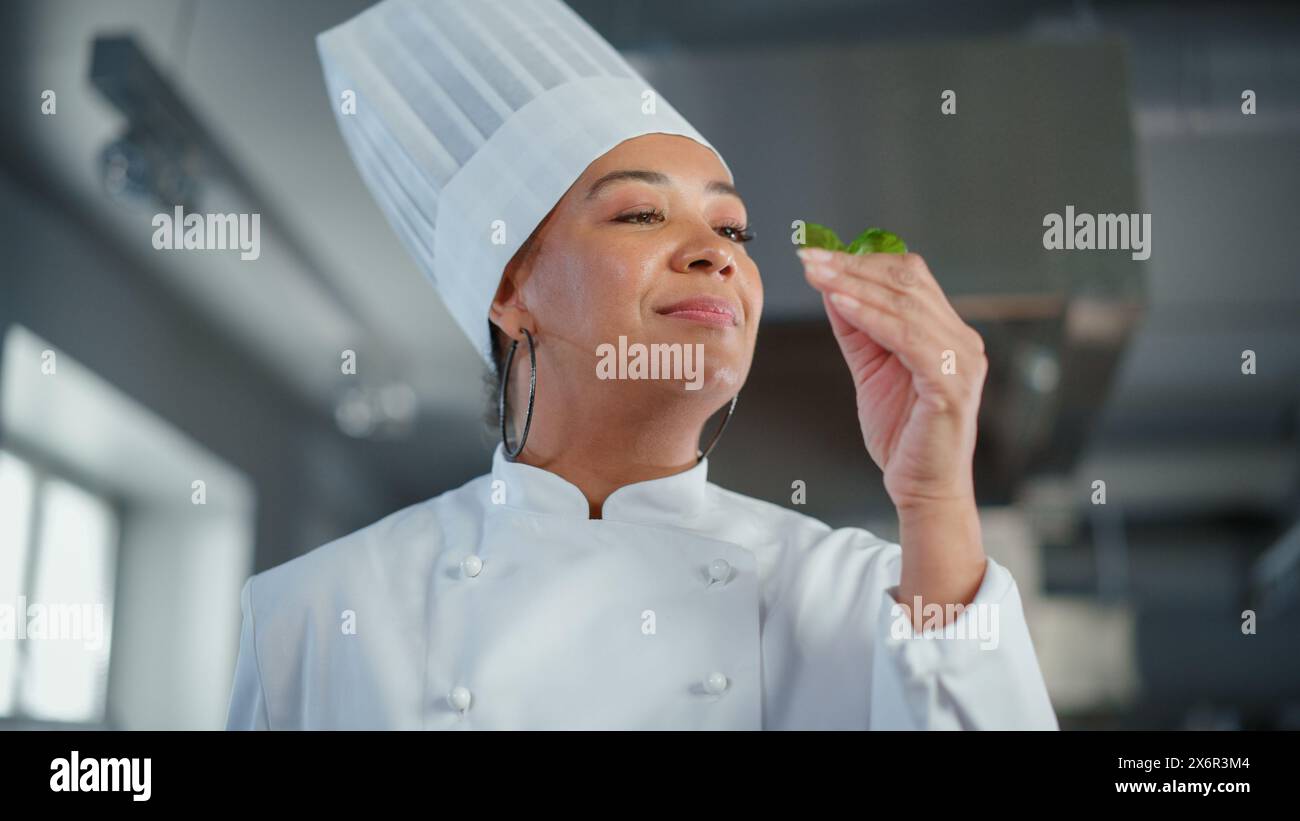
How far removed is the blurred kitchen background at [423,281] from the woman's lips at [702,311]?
1.18 ft

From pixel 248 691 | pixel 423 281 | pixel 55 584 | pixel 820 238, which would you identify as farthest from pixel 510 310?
pixel 423 281

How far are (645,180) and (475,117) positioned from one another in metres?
0.24

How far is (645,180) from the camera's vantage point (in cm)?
119

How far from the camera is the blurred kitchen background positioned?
1.97 meters

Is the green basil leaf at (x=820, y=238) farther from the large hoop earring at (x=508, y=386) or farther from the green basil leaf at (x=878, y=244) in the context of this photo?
the large hoop earring at (x=508, y=386)

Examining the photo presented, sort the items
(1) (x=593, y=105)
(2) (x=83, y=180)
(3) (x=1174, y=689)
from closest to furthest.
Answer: (1) (x=593, y=105) < (2) (x=83, y=180) < (3) (x=1174, y=689)

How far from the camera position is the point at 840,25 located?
2445 mm

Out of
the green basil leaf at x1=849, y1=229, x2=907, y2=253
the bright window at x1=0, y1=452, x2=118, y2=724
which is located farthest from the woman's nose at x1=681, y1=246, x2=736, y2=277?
the bright window at x1=0, y1=452, x2=118, y2=724

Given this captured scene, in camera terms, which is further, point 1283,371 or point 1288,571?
point 1288,571

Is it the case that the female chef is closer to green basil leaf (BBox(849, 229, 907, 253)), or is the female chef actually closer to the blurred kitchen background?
green basil leaf (BBox(849, 229, 907, 253))
